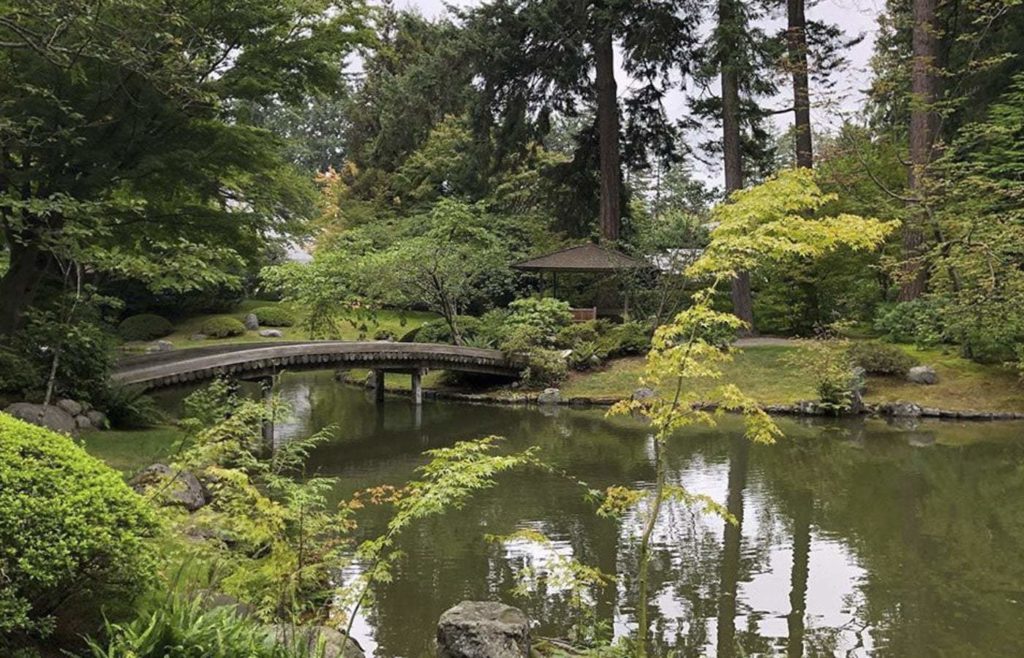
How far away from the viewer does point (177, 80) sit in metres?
8.48

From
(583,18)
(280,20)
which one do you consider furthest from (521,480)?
(583,18)

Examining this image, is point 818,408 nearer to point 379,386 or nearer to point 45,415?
point 379,386

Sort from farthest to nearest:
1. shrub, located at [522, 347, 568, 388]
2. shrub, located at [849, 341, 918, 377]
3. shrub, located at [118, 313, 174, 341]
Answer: shrub, located at [118, 313, 174, 341] → shrub, located at [522, 347, 568, 388] → shrub, located at [849, 341, 918, 377]

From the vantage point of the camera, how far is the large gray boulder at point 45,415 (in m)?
8.17

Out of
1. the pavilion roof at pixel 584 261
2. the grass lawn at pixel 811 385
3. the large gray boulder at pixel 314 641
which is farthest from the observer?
the pavilion roof at pixel 584 261

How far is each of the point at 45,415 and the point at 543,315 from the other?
12.2m

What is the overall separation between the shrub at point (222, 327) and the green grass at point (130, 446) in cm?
1532

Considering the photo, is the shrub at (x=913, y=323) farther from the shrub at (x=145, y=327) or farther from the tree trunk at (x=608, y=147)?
the shrub at (x=145, y=327)

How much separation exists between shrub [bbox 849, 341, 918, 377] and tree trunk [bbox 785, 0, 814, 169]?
14.9 feet

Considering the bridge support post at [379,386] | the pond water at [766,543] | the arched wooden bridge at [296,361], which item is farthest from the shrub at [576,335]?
the pond water at [766,543]

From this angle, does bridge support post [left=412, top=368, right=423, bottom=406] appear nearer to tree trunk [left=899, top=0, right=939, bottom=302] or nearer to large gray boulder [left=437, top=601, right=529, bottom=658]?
tree trunk [left=899, top=0, right=939, bottom=302]

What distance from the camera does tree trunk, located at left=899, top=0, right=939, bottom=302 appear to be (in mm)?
16016

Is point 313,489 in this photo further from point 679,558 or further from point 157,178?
point 157,178

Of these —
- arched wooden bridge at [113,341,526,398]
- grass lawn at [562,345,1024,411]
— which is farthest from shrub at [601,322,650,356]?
arched wooden bridge at [113,341,526,398]
